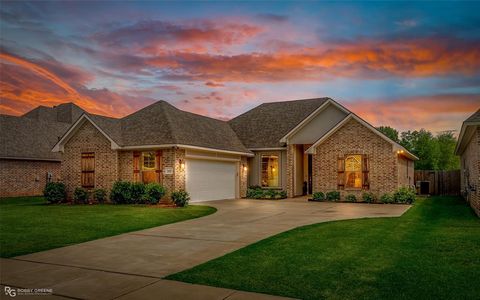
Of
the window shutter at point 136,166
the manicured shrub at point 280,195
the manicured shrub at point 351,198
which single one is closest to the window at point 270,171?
the manicured shrub at point 280,195

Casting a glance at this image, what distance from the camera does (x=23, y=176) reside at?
28500mm

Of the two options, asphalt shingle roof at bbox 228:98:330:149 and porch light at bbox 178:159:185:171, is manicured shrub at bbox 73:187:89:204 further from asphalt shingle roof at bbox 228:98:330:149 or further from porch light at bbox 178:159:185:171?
asphalt shingle roof at bbox 228:98:330:149

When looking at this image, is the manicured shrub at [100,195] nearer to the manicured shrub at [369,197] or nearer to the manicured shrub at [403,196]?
the manicured shrub at [369,197]

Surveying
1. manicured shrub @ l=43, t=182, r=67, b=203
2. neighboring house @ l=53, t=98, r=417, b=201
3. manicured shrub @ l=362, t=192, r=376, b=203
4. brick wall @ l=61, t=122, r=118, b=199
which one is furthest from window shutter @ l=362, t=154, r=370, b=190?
manicured shrub @ l=43, t=182, r=67, b=203

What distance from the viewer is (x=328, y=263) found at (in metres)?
7.16

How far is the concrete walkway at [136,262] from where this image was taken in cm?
562

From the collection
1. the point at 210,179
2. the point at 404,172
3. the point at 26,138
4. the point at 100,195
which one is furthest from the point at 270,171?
the point at 26,138

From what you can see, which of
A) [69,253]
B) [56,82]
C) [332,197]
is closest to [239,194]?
[332,197]

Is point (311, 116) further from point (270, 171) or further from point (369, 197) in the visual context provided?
point (369, 197)

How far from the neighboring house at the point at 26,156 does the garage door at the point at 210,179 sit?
46.1ft

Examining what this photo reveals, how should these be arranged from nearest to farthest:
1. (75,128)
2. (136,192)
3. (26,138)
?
(136,192) → (75,128) → (26,138)

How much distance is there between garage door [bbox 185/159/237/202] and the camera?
22.1 metres

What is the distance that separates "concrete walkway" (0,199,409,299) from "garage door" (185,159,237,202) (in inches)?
368

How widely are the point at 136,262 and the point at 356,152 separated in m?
17.2
